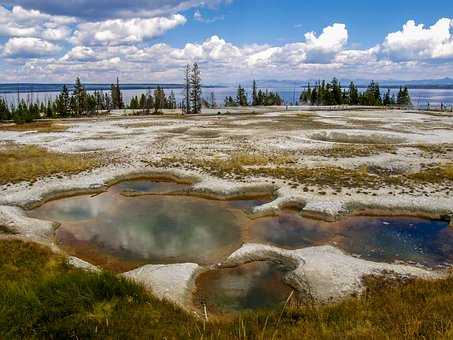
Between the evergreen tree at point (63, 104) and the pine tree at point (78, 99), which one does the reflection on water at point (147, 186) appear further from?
the pine tree at point (78, 99)

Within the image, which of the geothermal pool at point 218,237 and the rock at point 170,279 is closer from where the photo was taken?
the rock at point 170,279

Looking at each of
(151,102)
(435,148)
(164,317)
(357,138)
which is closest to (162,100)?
(151,102)

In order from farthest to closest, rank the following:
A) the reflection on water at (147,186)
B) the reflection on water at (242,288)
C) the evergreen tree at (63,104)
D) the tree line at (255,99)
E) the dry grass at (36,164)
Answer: the tree line at (255,99)
the evergreen tree at (63,104)
the dry grass at (36,164)
the reflection on water at (147,186)
the reflection on water at (242,288)

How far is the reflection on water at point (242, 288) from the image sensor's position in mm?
13039

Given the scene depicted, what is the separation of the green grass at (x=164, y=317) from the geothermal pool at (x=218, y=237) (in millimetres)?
3514

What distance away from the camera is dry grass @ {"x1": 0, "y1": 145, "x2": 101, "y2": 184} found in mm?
→ 30292

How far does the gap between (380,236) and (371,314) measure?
33.9ft

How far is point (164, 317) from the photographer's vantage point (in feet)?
32.7

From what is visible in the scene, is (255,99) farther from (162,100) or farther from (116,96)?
(116,96)

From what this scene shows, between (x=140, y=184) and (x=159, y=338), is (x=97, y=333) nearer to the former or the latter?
(x=159, y=338)

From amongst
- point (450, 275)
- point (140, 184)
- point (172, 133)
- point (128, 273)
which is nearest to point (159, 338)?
point (128, 273)

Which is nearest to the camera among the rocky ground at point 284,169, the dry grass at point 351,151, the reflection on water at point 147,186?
the rocky ground at point 284,169

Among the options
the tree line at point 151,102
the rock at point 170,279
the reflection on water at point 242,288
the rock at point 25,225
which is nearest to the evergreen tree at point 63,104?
the tree line at point 151,102

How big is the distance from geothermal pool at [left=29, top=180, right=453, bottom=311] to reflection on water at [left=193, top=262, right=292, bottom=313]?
0.12 feet
